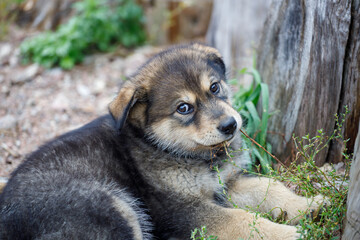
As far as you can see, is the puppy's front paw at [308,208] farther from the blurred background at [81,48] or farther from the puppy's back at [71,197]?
the blurred background at [81,48]

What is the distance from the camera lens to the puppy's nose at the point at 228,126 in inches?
147

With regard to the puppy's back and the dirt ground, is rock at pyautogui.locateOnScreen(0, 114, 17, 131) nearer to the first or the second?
the dirt ground

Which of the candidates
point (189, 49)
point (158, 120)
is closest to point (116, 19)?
point (189, 49)

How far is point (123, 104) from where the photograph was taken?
3963mm

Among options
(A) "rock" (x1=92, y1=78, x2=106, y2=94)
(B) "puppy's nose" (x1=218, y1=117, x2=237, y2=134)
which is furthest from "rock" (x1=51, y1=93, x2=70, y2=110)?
(B) "puppy's nose" (x1=218, y1=117, x2=237, y2=134)

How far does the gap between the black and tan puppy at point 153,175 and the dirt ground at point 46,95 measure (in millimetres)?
1823

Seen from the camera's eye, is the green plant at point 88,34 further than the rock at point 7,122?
Yes

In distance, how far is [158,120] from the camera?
13.5 feet

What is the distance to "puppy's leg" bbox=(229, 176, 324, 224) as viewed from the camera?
12.3ft

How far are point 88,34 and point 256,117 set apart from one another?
535cm

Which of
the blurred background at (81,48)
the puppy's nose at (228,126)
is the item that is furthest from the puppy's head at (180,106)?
the blurred background at (81,48)

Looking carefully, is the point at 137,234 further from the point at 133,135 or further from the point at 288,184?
the point at 288,184

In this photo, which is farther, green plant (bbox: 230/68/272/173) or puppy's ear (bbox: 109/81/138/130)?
green plant (bbox: 230/68/272/173)

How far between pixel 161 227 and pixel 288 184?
145cm
